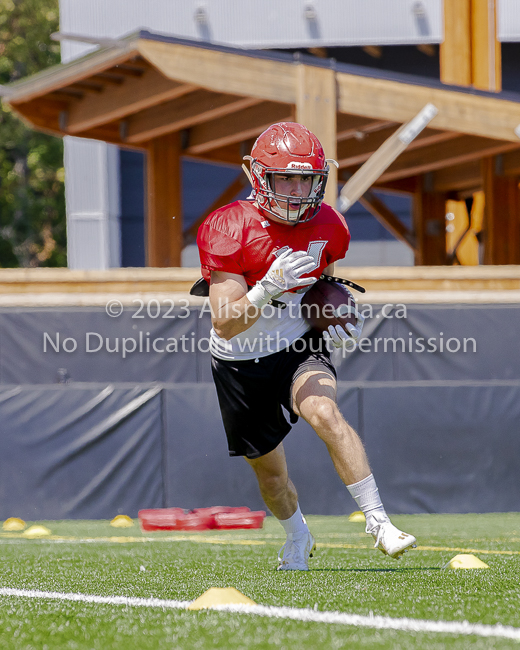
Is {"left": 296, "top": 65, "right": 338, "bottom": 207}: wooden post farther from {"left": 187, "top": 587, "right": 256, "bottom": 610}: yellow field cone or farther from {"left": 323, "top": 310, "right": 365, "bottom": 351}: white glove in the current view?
{"left": 187, "top": 587, "right": 256, "bottom": 610}: yellow field cone

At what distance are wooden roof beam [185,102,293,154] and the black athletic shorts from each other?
792cm

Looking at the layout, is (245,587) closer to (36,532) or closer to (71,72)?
(36,532)

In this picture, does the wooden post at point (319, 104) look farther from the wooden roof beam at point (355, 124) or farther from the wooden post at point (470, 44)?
the wooden post at point (470, 44)

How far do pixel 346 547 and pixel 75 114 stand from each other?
9.69 m

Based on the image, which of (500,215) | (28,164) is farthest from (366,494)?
(28,164)

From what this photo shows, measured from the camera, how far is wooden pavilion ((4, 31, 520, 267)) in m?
10.4

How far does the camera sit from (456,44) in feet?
53.2

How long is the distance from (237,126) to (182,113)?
0.82m

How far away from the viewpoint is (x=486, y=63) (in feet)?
52.6

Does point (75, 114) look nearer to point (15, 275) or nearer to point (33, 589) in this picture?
point (15, 275)

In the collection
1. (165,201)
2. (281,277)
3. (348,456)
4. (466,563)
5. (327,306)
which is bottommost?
(466,563)

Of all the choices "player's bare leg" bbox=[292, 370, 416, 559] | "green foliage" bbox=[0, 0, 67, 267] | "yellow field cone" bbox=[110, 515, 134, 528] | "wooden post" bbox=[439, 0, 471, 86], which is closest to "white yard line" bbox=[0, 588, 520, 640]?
"player's bare leg" bbox=[292, 370, 416, 559]

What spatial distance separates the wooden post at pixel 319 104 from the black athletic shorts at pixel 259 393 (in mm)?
6122

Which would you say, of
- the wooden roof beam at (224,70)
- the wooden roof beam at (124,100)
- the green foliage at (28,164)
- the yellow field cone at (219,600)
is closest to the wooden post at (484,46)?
the wooden roof beam at (124,100)
